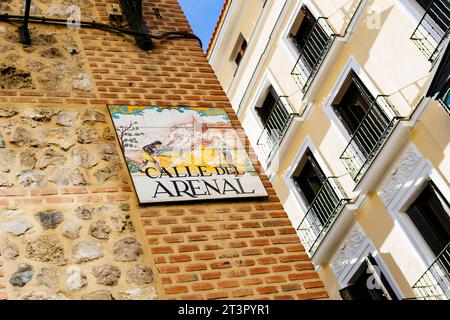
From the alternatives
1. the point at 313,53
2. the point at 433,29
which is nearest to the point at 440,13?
the point at 433,29

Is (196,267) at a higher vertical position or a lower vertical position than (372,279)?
lower

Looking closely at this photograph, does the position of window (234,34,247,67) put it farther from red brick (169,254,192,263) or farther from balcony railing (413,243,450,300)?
red brick (169,254,192,263)

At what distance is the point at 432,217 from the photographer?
1027 cm

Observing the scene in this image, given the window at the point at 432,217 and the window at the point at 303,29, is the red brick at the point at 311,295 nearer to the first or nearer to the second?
the window at the point at 432,217

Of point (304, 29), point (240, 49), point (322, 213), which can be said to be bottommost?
point (322, 213)

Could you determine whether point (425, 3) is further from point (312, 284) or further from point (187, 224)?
point (187, 224)

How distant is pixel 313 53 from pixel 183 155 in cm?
880

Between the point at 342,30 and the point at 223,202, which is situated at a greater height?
the point at 342,30

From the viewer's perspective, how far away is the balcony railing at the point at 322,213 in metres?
12.0

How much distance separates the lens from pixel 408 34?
1091cm
